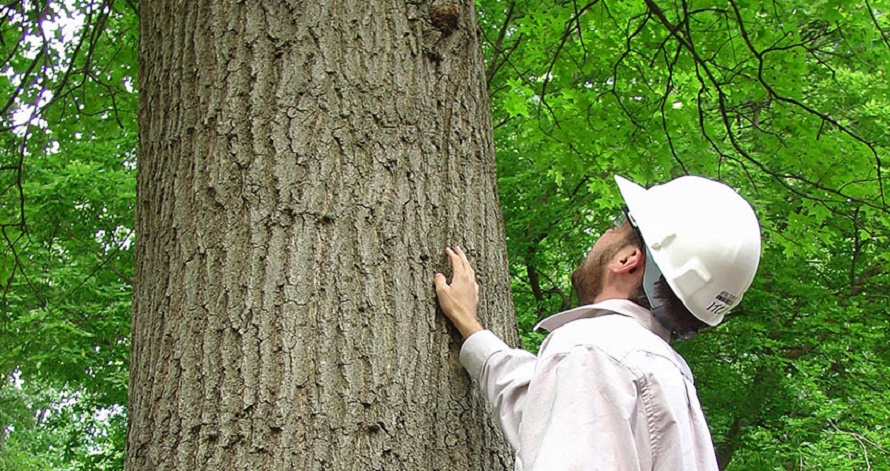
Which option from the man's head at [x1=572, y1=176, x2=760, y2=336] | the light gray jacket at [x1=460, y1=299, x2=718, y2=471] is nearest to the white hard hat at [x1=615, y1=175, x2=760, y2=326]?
the man's head at [x1=572, y1=176, x2=760, y2=336]

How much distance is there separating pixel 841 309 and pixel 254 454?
8.92m

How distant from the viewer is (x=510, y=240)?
1037cm

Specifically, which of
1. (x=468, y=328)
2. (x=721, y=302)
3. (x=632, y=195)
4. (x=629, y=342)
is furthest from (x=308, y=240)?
(x=721, y=302)

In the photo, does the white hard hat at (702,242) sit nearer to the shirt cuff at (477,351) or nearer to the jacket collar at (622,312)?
the jacket collar at (622,312)

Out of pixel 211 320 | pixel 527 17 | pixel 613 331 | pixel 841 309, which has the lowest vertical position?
pixel 613 331

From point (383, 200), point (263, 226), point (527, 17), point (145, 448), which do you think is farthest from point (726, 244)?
point (527, 17)

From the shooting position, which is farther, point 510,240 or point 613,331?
point 510,240

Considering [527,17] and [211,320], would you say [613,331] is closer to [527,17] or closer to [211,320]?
[211,320]

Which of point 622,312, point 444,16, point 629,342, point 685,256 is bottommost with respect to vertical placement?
point 629,342

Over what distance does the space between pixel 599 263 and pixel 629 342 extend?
1.44 ft

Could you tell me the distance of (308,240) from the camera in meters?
2.00

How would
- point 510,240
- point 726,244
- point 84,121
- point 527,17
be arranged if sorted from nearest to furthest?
1. point 726,244
2. point 84,121
3. point 527,17
4. point 510,240

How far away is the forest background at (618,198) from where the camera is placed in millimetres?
5520

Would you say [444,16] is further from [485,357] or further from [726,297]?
[726,297]
